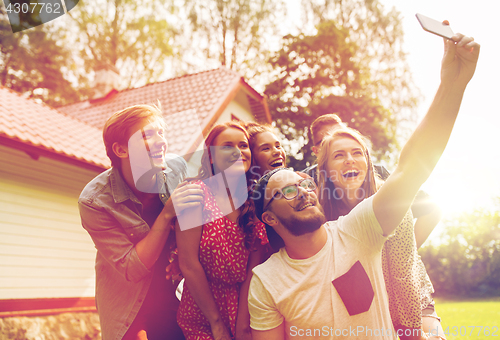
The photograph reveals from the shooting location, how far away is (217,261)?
2203 mm

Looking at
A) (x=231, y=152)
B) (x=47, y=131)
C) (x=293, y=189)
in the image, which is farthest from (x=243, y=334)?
(x=47, y=131)

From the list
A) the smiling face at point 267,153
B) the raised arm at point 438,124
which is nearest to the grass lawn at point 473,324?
the smiling face at point 267,153

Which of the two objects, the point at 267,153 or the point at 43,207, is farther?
the point at 43,207

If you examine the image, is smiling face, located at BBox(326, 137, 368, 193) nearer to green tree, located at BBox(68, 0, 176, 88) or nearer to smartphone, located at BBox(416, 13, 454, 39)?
smartphone, located at BBox(416, 13, 454, 39)

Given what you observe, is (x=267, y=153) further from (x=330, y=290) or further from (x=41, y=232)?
(x=41, y=232)

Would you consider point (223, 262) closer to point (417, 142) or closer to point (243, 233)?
point (243, 233)

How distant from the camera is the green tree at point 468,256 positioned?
16156mm

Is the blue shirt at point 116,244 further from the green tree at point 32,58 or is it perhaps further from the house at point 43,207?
the green tree at point 32,58

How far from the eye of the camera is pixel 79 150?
718 cm

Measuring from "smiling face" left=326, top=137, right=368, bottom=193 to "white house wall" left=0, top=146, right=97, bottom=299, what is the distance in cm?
583

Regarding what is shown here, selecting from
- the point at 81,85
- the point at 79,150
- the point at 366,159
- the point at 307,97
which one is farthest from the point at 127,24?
the point at 366,159

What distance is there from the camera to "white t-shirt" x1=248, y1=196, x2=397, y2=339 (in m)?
1.82

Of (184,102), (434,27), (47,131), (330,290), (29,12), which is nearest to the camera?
(434,27)

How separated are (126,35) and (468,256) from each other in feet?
67.5
